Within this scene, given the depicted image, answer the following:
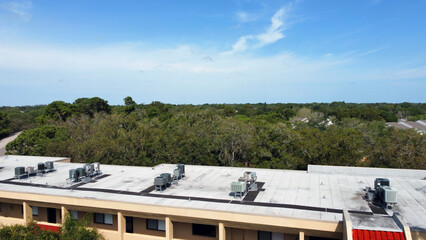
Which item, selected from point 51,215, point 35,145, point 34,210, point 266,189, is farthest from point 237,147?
point 35,145

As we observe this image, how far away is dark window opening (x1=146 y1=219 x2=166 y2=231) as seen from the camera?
1681 cm

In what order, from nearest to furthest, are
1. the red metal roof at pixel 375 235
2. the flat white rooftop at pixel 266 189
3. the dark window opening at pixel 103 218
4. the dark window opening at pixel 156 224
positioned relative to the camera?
1. the red metal roof at pixel 375 235
2. the flat white rooftop at pixel 266 189
3. the dark window opening at pixel 156 224
4. the dark window opening at pixel 103 218

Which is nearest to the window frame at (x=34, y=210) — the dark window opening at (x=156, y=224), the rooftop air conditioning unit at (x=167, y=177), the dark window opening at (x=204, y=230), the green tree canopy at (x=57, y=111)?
the dark window opening at (x=156, y=224)

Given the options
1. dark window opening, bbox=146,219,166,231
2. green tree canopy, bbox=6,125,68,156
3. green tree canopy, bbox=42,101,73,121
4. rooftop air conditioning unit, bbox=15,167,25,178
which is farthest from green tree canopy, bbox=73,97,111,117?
dark window opening, bbox=146,219,166,231

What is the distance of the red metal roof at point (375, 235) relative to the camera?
35.8ft

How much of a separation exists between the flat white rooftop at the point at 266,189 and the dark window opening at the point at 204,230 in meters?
1.36

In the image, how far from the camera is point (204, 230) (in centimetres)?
1631

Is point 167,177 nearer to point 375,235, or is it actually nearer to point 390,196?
point 375,235

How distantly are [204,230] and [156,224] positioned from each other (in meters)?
2.73

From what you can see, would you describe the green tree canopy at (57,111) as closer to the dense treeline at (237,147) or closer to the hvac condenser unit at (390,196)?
the dense treeline at (237,147)

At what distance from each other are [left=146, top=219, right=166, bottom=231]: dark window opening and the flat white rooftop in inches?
50.0

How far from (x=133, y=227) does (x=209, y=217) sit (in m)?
5.56

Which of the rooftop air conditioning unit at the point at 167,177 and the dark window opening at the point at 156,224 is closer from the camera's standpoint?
the dark window opening at the point at 156,224

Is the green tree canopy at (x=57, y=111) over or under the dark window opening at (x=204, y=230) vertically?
over
